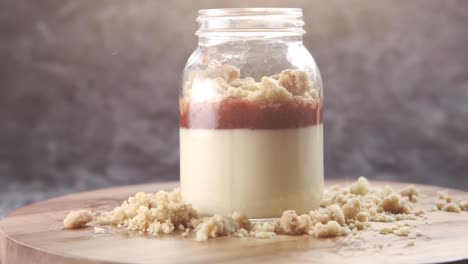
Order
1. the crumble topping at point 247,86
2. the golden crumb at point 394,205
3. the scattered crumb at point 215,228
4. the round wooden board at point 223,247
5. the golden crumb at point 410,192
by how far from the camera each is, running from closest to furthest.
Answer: the round wooden board at point 223,247, the scattered crumb at point 215,228, the crumble topping at point 247,86, the golden crumb at point 394,205, the golden crumb at point 410,192

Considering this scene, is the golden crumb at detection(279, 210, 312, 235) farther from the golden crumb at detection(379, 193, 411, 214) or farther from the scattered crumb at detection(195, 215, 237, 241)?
the golden crumb at detection(379, 193, 411, 214)

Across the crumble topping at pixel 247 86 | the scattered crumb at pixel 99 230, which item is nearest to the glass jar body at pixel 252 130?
the crumble topping at pixel 247 86

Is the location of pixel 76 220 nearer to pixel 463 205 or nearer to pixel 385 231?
pixel 385 231

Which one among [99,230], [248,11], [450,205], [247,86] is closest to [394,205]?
[450,205]

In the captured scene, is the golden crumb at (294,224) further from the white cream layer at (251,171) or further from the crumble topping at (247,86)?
the crumble topping at (247,86)

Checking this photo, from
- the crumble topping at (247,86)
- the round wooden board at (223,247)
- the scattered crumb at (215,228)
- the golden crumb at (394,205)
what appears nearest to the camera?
the round wooden board at (223,247)

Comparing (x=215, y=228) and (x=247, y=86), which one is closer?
(x=215, y=228)

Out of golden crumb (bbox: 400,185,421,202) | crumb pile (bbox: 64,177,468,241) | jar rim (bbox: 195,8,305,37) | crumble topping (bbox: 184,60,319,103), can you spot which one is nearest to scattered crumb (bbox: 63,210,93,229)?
crumb pile (bbox: 64,177,468,241)
